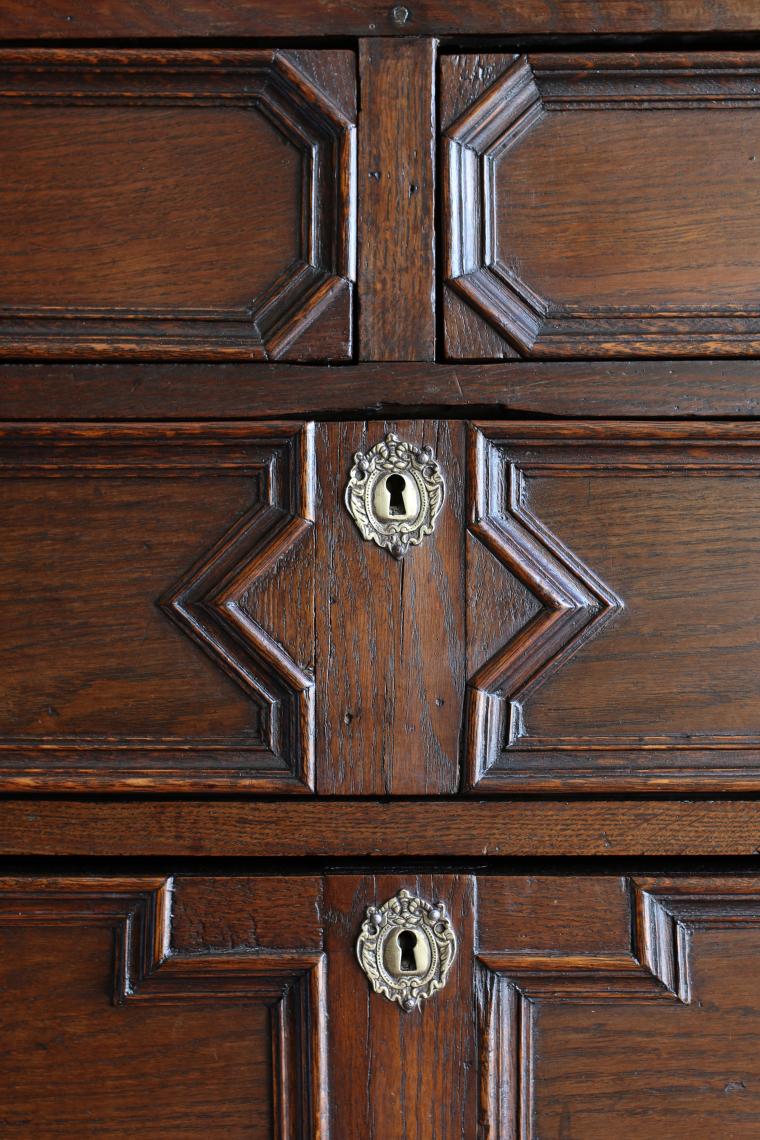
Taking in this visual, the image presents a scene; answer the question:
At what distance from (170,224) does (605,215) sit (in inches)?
9.9

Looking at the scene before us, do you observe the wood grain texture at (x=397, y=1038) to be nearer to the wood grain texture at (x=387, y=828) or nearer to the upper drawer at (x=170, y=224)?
the wood grain texture at (x=387, y=828)

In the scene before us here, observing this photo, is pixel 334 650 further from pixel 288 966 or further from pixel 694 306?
pixel 694 306

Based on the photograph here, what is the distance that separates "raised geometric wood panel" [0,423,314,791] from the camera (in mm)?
611

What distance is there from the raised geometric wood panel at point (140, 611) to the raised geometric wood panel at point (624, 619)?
0.12 meters

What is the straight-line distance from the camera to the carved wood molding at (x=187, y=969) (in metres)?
0.61

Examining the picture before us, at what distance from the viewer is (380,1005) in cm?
61

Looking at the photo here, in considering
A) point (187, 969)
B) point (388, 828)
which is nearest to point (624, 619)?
point (388, 828)

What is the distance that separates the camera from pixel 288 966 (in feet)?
2.01

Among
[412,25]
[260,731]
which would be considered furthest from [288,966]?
[412,25]

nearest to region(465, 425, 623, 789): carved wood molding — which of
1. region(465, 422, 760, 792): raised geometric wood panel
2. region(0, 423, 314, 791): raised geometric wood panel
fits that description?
region(465, 422, 760, 792): raised geometric wood panel

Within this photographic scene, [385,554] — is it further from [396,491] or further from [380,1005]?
[380,1005]

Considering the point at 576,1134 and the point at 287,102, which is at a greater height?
the point at 287,102

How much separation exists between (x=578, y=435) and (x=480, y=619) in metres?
0.12

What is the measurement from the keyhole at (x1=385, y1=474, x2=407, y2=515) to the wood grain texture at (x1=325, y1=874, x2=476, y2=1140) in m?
0.21
